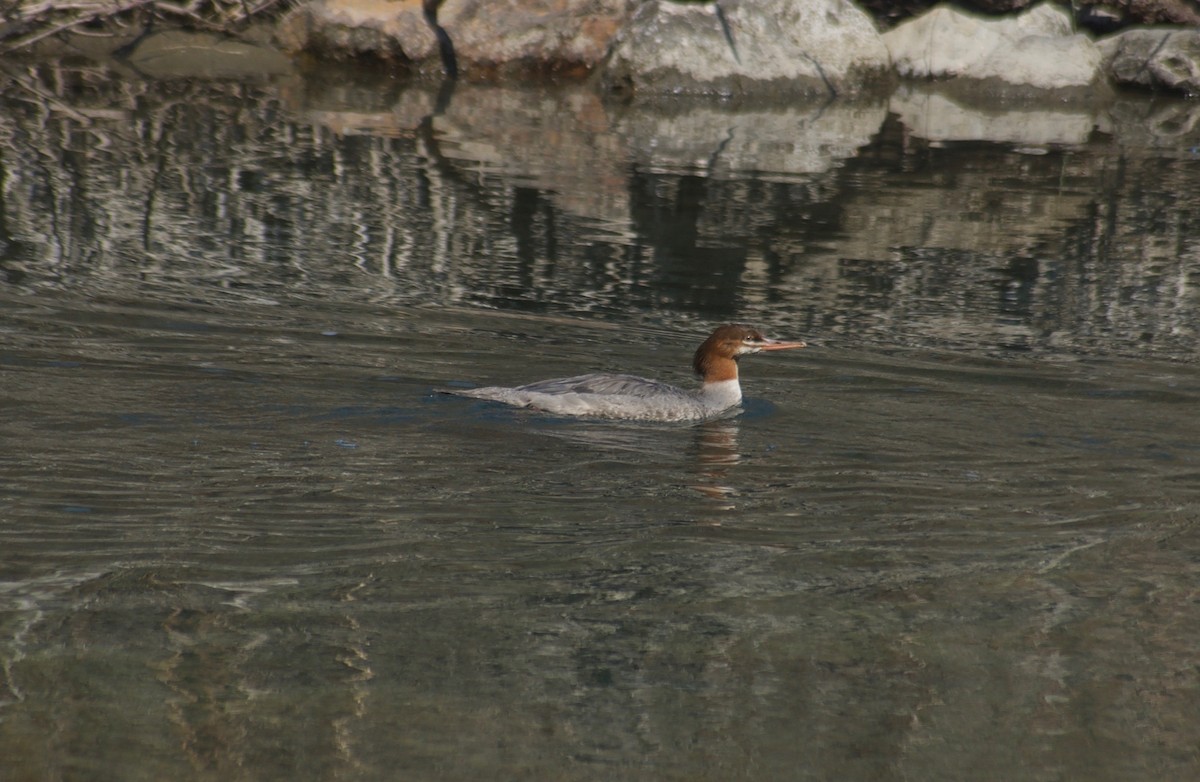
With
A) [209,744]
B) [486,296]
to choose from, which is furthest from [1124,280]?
[209,744]

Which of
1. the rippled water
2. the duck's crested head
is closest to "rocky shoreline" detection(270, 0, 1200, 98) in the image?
the rippled water

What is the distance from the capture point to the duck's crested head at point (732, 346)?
8.52 metres

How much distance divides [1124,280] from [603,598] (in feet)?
23.0

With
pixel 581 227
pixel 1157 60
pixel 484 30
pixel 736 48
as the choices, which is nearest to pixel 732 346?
pixel 581 227

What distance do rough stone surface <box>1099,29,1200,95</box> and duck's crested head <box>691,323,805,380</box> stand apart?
1495 centimetres

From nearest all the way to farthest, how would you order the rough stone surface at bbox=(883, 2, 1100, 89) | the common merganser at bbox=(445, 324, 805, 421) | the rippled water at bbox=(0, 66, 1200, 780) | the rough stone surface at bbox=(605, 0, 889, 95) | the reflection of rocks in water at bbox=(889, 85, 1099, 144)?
the rippled water at bbox=(0, 66, 1200, 780) < the common merganser at bbox=(445, 324, 805, 421) < the reflection of rocks in water at bbox=(889, 85, 1099, 144) < the rough stone surface at bbox=(605, 0, 889, 95) < the rough stone surface at bbox=(883, 2, 1100, 89)

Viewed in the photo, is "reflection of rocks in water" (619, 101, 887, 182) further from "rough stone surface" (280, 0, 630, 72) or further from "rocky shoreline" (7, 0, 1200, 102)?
"rough stone surface" (280, 0, 630, 72)

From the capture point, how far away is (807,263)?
11656 millimetres

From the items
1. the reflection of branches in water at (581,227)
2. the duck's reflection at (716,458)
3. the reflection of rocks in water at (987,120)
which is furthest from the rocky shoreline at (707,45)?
the duck's reflection at (716,458)

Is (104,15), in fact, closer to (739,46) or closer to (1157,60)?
(739,46)

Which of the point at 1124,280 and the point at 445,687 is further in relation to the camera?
the point at 1124,280

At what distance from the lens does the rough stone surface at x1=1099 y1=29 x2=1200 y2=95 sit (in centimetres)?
2142

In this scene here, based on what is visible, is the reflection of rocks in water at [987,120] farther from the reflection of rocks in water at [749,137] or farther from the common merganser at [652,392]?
the common merganser at [652,392]

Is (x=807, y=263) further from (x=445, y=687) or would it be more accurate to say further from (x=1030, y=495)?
(x=445, y=687)
